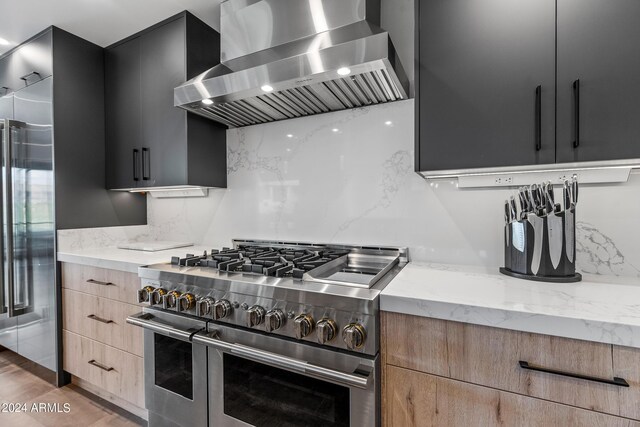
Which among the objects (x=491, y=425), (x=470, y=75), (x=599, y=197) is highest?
(x=470, y=75)

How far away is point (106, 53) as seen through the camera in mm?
2232

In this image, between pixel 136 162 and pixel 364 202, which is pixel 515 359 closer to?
pixel 364 202

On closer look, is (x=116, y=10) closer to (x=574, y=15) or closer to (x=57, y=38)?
(x=57, y=38)

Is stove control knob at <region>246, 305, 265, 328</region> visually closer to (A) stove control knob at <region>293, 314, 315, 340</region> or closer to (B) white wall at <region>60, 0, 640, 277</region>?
(A) stove control knob at <region>293, 314, 315, 340</region>

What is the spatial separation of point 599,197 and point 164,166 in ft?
7.54

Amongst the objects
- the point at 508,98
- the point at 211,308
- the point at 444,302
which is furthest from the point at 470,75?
the point at 211,308

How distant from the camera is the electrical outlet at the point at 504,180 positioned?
1.32m

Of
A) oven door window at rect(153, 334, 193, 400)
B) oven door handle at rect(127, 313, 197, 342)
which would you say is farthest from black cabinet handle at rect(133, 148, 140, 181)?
oven door window at rect(153, 334, 193, 400)

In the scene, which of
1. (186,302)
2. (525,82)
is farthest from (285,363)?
(525,82)

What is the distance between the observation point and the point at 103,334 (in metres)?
1.73

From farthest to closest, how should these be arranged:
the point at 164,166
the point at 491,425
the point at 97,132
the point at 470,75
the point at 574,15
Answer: the point at 97,132 < the point at 164,166 < the point at 470,75 < the point at 574,15 < the point at 491,425

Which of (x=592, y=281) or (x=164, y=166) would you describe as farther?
(x=164, y=166)

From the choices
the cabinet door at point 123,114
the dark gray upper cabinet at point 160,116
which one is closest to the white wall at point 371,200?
the dark gray upper cabinet at point 160,116

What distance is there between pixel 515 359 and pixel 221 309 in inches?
39.6
